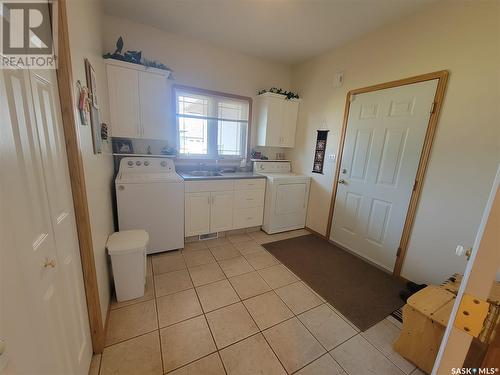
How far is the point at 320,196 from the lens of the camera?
319 cm

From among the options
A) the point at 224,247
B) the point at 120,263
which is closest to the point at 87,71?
the point at 120,263

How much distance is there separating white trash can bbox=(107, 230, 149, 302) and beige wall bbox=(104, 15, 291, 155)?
1.58 metres

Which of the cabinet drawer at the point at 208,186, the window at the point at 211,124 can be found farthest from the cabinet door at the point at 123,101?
the cabinet drawer at the point at 208,186

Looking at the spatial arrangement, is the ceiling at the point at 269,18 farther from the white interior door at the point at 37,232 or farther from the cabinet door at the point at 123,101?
the white interior door at the point at 37,232

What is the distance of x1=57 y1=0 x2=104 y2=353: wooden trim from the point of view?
95 cm

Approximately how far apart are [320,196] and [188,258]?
6.82 ft

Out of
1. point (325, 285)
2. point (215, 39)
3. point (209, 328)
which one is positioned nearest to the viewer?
point (209, 328)

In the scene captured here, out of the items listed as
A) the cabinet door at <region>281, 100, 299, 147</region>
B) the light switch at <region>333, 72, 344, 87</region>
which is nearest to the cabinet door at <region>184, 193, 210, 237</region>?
the cabinet door at <region>281, 100, 299, 147</region>

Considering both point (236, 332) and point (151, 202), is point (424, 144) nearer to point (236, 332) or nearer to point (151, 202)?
point (236, 332)

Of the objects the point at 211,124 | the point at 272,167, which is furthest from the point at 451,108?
the point at 211,124

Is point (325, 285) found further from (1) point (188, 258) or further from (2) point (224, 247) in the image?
(1) point (188, 258)

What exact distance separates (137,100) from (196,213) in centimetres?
151

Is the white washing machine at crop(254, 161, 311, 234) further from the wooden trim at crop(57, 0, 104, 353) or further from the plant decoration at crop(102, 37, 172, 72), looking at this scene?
the wooden trim at crop(57, 0, 104, 353)

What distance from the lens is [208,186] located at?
2.70 metres
